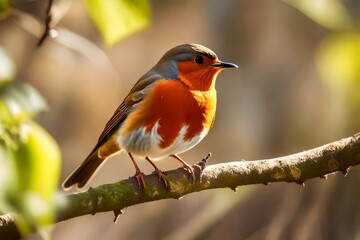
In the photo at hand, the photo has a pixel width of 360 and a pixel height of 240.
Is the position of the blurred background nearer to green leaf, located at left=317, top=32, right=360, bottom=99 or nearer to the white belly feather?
A: the white belly feather

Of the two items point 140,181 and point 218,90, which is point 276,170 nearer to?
point 140,181

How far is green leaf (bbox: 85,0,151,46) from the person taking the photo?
1050mm

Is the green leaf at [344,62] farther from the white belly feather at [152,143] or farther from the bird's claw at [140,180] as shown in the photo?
the white belly feather at [152,143]

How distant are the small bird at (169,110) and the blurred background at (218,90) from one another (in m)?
2.78

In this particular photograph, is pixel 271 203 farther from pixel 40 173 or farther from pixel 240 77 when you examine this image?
pixel 40 173

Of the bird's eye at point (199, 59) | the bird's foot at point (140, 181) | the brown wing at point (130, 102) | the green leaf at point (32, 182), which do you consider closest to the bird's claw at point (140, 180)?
the bird's foot at point (140, 181)

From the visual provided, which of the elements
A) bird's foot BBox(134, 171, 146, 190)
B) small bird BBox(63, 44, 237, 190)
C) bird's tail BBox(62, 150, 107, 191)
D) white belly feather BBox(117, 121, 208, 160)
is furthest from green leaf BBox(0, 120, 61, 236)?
bird's tail BBox(62, 150, 107, 191)

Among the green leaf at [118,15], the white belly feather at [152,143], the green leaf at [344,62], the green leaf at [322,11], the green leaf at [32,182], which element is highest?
the green leaf at [322,11]

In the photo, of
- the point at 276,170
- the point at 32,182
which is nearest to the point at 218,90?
the point at 276,170

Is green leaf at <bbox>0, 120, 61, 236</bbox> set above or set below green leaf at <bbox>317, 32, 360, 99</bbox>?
below

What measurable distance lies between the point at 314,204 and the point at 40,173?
4.55 m

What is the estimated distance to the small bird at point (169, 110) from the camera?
346 centimetres

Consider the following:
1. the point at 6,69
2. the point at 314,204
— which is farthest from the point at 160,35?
the point at 6,69

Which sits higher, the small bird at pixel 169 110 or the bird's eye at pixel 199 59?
the bird's eye at pixel 199 59
